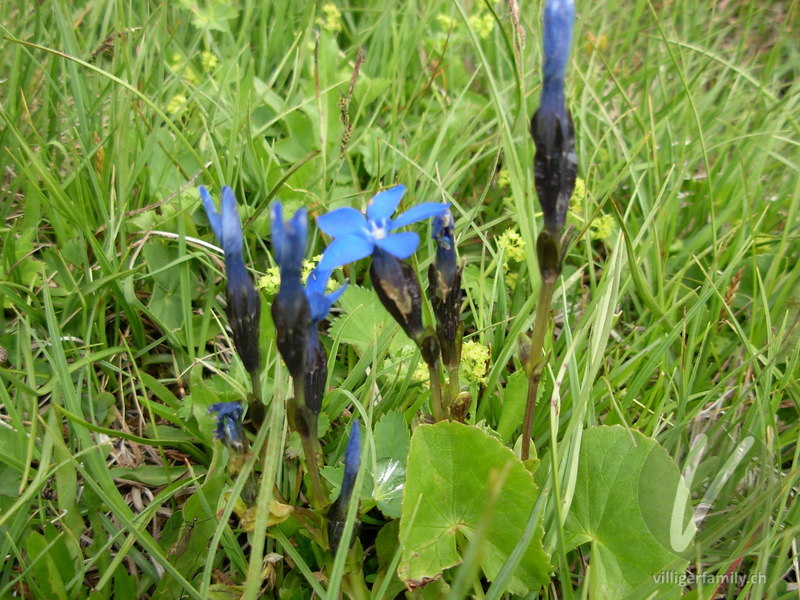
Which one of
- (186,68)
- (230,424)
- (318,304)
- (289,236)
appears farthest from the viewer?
(186,68)

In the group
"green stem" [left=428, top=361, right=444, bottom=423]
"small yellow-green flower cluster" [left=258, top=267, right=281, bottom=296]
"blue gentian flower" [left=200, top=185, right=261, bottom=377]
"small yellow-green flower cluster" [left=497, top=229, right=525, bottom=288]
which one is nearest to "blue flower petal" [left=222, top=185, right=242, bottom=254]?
"blue gentian flower" [left=200, top=185, right=261, bottom=377]

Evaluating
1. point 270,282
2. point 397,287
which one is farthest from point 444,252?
point 270,282

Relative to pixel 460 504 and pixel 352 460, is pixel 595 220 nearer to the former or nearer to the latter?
pixel 460 504

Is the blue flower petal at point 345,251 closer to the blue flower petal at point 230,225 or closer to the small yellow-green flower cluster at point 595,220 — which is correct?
the blue flower petal at point 230,225

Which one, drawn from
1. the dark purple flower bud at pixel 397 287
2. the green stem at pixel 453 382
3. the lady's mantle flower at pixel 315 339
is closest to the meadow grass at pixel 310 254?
the lady's mantle flower at pixel 315 339

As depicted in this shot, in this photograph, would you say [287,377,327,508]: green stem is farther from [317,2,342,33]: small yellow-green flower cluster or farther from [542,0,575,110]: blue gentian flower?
[317,2,342,33]: small yellow-green flower cluster

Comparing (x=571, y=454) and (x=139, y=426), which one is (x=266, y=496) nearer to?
(x=571, y=454)
